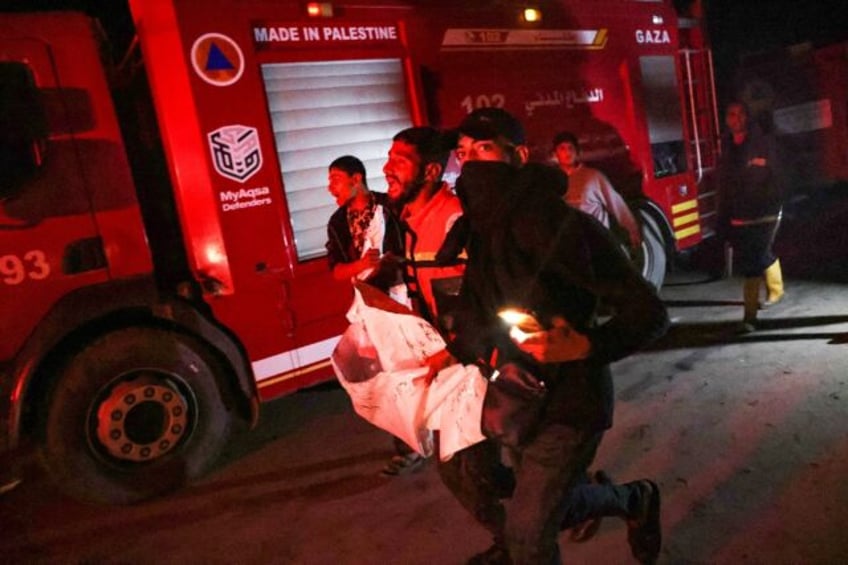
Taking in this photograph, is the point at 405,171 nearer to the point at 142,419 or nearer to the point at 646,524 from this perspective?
the point at 646,524

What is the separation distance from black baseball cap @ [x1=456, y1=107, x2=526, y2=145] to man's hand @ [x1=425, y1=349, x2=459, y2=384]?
868mm

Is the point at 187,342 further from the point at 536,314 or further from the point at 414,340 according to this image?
the point at 536,314

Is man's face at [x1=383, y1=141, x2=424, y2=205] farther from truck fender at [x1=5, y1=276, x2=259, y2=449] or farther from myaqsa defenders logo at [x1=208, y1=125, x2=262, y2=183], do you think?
truck fender at [x1=5, y1=276, x2=259, y2=449]

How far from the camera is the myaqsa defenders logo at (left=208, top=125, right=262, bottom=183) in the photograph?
3797mm

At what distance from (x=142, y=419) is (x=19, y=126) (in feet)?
5.51

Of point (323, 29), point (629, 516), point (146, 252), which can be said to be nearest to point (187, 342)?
point (146, 252)

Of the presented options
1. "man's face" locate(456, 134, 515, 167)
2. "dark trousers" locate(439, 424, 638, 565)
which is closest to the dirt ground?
"dark trousers" locate(439, 424, 638, 565)

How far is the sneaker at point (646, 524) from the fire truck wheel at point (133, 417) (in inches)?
98.9

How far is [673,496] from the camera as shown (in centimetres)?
320

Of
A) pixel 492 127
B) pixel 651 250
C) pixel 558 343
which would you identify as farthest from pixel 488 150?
pixel 651 250

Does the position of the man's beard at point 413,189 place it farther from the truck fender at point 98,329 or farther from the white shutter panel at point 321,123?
the truck fender at point 98,329

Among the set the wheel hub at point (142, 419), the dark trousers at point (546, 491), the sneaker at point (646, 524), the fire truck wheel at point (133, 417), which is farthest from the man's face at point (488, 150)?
the wheel hub at point (142, 419)

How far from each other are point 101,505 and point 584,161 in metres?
4.63

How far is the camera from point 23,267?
137 inches
